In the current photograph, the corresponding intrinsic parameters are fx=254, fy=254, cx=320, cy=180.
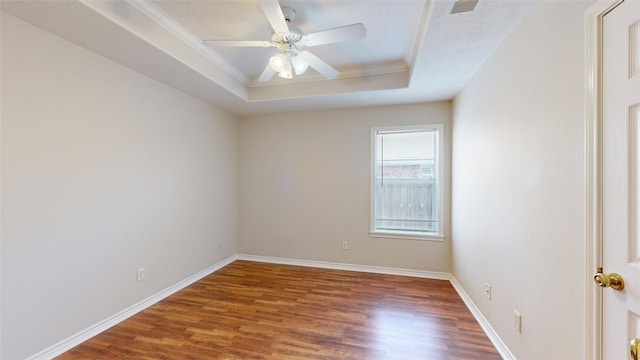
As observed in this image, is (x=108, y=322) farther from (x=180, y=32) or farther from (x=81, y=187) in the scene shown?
(x=180, y=32)

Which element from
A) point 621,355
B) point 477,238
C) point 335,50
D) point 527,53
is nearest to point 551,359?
point 621,355

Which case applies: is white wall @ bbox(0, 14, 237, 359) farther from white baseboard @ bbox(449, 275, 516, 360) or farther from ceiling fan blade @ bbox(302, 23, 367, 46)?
white baseboard @ bbox(449, 275, 516, 360)

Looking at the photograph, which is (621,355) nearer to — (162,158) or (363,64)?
(363,64)

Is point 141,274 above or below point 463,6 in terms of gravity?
below

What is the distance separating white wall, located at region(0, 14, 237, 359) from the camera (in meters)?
1.67

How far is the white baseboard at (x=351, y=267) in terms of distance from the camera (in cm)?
333

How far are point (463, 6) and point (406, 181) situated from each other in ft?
7.67

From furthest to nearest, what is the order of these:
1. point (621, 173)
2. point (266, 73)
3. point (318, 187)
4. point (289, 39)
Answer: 1. point (318, 187)
2. point (266, 73)
3. point (289, 39)
4. point (621, 173)

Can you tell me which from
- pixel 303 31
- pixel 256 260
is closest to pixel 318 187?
pixel 256 260

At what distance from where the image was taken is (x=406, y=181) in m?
3.57

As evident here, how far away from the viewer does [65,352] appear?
6.21ft

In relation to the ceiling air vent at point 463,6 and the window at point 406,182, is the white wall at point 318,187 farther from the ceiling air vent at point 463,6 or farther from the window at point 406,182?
the ceiling air vent at point 463,6

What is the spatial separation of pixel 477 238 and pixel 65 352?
11.4ft

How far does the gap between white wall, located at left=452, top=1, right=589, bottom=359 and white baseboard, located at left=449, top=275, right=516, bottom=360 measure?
6cm
